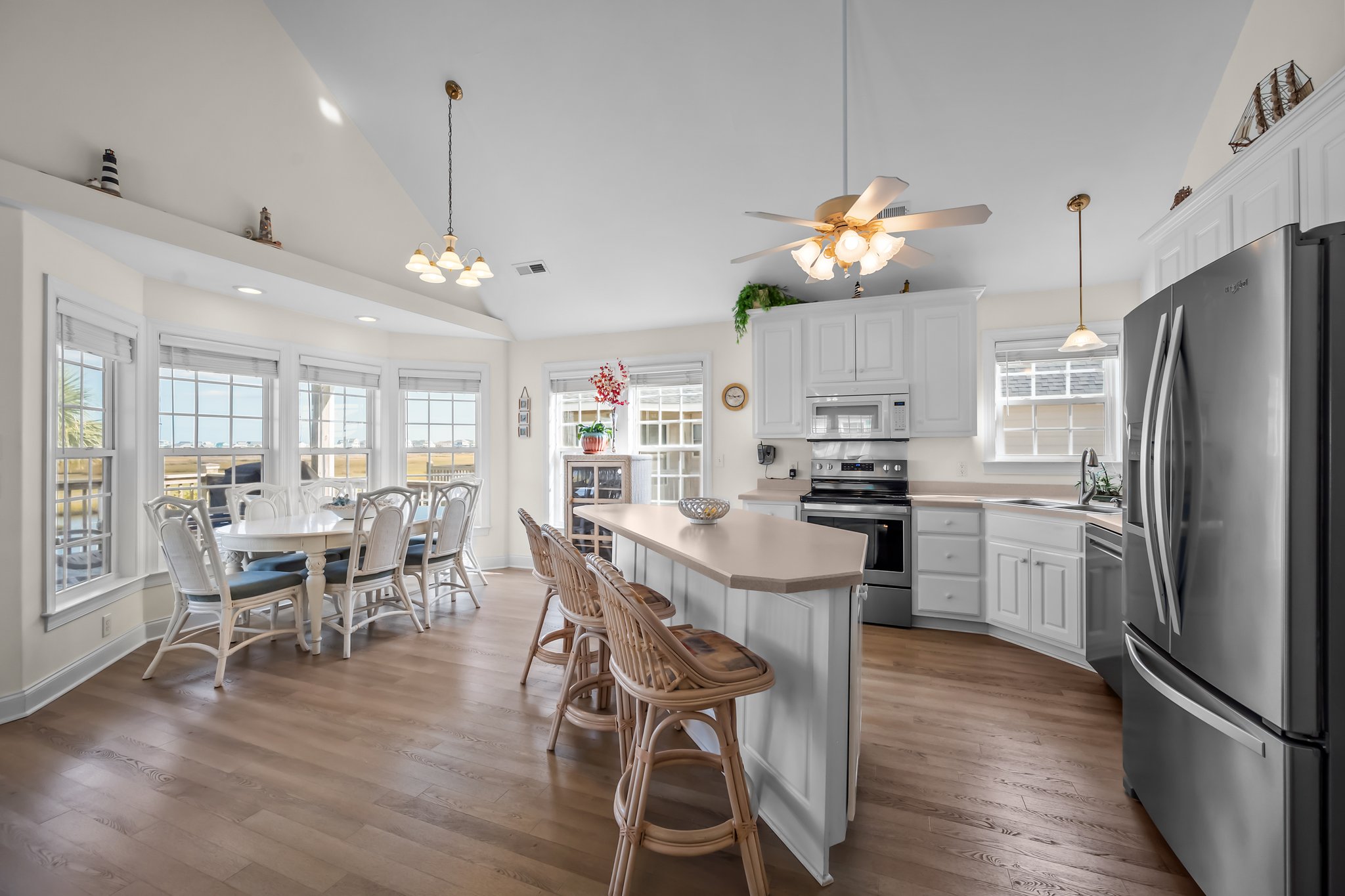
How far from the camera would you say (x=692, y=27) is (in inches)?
125

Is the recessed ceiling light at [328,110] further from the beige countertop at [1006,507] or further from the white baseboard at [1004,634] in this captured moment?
the white baseboard at [1004,634]

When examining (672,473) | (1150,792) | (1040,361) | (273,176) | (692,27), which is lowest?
(1150,792)

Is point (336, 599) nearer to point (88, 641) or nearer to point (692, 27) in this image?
point (88, 641)

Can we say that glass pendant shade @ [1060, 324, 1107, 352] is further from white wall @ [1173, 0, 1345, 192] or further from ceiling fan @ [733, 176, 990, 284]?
ceiling fan @ [733, 176, 990, 284]

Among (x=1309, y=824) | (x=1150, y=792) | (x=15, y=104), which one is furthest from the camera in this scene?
(x=15, y=104)

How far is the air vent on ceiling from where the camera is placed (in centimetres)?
503

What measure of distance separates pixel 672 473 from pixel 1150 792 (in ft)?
13.3

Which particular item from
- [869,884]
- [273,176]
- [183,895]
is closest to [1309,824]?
[869,884]

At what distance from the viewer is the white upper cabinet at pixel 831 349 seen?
4512mm

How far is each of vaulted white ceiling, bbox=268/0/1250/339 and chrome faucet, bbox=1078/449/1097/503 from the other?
4.49ft

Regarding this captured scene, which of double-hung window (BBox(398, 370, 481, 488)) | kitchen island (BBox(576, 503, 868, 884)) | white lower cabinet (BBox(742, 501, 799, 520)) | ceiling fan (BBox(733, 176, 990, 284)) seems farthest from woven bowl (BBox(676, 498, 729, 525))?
double-hung window (BBox(398, 370, 481, 488))

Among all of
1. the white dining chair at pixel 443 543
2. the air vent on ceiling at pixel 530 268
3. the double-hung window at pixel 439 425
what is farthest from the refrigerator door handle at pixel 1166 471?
the double-hung window at pixel 439 425

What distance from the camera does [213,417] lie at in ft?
14.4

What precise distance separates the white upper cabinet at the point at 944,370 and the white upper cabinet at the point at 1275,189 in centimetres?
143
